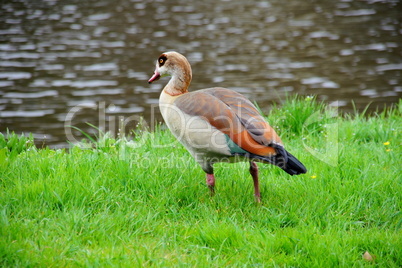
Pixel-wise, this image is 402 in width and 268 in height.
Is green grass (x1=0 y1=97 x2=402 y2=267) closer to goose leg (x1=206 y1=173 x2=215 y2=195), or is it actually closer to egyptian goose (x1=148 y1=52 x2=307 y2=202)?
goose leg (x1=206 y1=173 x2=215 y2=195)

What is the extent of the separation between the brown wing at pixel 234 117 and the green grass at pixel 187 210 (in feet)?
2.03

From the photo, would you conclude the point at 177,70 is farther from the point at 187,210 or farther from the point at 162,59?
the point at 187,210

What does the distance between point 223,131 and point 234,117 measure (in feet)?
0.53

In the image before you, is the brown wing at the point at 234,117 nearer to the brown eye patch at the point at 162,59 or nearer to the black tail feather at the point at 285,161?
the black tail feather at the point at 285,161

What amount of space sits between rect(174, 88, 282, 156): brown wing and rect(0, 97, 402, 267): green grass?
2.03 feet

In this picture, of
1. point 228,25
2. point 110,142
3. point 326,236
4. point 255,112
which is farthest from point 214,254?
point 228,25

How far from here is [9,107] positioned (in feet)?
30.5

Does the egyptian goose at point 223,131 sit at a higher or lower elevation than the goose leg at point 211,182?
higher

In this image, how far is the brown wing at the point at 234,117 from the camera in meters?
4.00

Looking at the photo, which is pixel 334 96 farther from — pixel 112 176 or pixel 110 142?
pixel 112 176

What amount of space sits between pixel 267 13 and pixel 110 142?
12.2 metres

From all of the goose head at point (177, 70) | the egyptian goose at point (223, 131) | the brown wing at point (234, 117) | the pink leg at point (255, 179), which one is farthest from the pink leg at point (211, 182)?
the goose head at point (177, 70)

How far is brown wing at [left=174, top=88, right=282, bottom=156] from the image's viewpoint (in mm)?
3998

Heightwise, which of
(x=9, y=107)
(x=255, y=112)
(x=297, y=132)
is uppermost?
(x=255, y=112)
